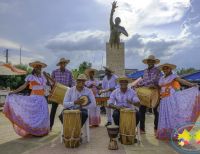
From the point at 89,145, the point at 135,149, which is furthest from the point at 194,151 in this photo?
the point at 89,145

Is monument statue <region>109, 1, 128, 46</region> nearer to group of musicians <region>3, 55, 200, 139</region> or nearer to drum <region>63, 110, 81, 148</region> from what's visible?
group of musicians <region>3, 55, 200, 139</region>

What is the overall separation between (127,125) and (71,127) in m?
1.14

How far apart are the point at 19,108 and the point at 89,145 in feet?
6.44

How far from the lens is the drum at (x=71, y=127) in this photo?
22.7 ft

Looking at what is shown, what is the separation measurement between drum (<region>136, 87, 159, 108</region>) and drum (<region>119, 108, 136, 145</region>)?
110 cm

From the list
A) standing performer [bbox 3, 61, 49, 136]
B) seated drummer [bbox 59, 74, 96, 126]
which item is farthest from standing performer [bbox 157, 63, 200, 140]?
standing performer [bbox 3, 61, 49, 136]

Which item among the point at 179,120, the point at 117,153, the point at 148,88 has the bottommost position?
the point at 117,153

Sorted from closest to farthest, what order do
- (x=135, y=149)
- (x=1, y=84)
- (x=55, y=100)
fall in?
(x=135, y=149) < (x=55, y=100) < (x=1, y=84)

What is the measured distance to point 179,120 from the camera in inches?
297

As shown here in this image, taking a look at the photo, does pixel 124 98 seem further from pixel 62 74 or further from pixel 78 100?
pixel 62 74

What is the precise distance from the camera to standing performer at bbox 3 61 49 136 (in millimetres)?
8047

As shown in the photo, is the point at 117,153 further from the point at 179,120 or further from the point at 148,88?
the point at 148,88

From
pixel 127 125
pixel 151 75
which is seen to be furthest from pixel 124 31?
pixel 127 125

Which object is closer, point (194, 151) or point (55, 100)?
point (194, 151)
